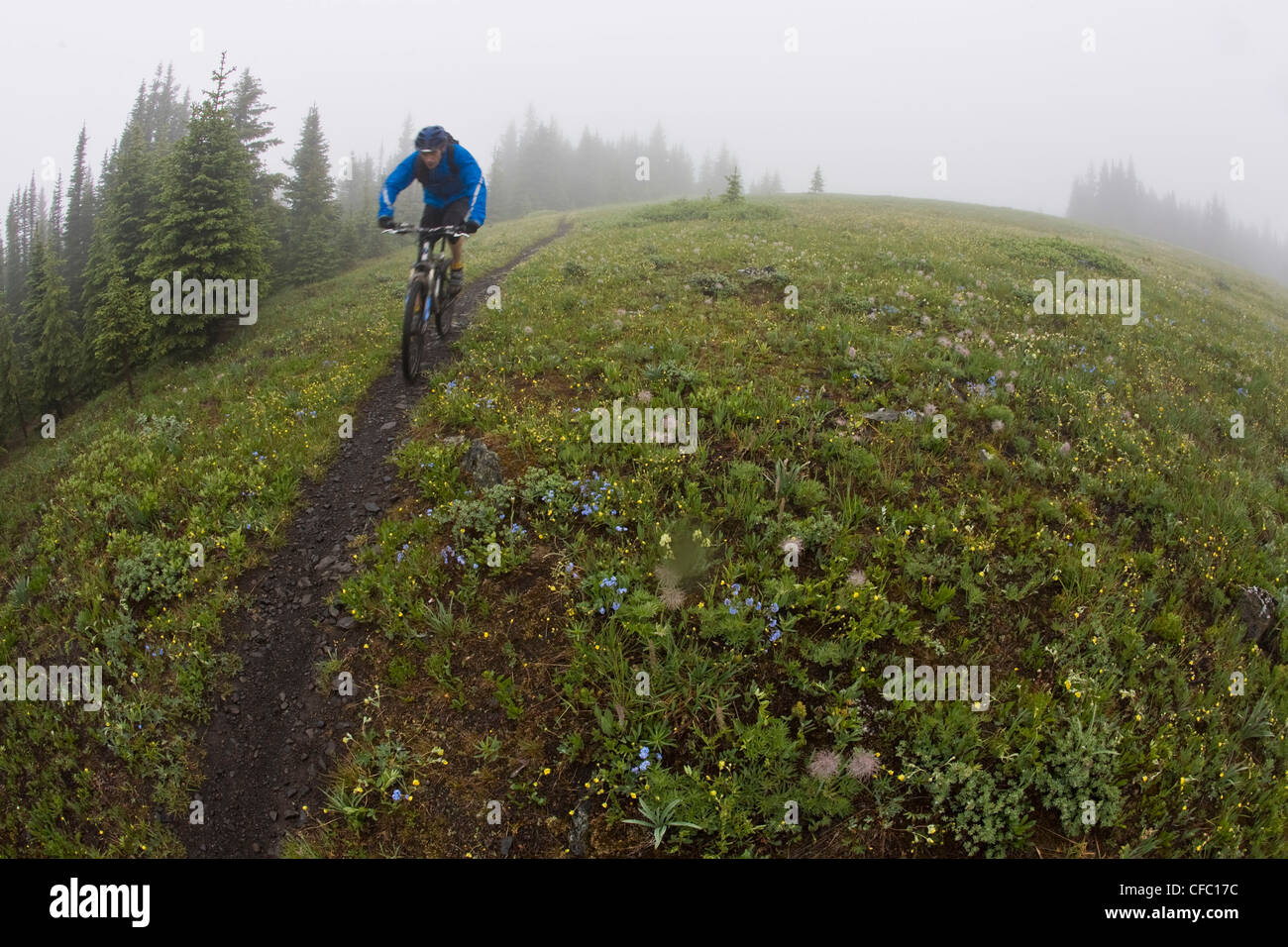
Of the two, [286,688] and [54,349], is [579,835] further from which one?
[54,349]

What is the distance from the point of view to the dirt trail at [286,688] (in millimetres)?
4070

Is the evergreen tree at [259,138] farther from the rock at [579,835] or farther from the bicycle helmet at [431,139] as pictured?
the rock at [579,835]

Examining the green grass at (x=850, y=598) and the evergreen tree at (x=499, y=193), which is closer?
the green grass at (x=850, y=598)

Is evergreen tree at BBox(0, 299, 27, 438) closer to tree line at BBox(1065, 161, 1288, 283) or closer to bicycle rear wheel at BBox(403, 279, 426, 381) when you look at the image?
bicycle rear wheel at BBox(403, 279, 426, 381)

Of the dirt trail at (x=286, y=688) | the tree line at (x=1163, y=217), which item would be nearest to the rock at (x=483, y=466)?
the dirt trail at (x=286, y=688)

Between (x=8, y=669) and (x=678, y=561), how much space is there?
22.2 ft

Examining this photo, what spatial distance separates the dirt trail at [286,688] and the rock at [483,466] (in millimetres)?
993

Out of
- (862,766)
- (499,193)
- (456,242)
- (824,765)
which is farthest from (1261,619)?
(499,193)

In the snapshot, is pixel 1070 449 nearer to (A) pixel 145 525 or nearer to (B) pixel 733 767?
(B) pixel 733 767

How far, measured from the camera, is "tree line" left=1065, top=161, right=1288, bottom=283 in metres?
122

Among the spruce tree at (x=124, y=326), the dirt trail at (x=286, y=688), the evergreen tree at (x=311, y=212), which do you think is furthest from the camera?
the evergreen tree at (x=311, y=212)

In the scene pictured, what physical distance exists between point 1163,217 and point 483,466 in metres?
180

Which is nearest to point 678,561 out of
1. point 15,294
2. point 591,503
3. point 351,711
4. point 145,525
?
point 591,503

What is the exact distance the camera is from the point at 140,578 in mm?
5820
